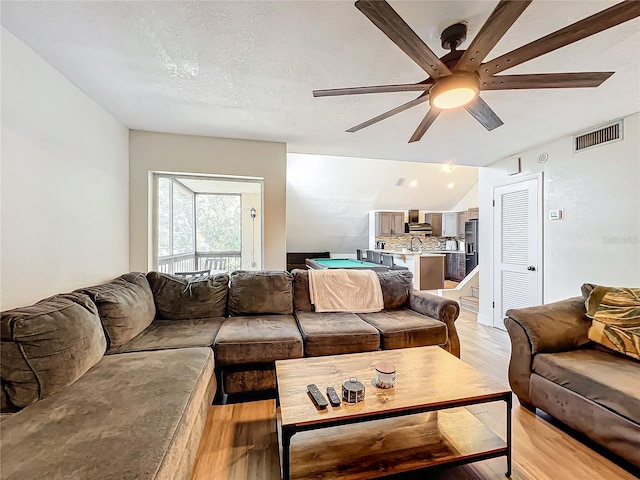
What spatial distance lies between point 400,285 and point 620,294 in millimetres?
1702

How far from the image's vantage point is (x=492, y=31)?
3.84 ft

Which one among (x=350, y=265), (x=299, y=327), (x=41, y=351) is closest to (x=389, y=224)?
(x=350, y=265)

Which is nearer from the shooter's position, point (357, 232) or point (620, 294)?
point (620, 294)

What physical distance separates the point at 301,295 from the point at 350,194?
5.00 meters

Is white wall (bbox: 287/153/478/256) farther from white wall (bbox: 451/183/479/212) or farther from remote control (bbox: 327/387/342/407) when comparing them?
remote control (bbox: 327/387/342/407)

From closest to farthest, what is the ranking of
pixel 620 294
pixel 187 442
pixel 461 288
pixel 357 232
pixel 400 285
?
pixel 187 442 → pixel 620 294 → pixel 400 285 → pixel 461 288 → pixel 357 232

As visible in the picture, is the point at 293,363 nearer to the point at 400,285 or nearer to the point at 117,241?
the point at 400,285

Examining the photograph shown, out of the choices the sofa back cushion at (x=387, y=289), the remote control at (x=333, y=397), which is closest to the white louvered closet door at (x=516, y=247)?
the sofa back cushion at (x=387, y=289)

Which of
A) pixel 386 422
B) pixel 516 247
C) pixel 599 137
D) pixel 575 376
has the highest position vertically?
pixel 599 137

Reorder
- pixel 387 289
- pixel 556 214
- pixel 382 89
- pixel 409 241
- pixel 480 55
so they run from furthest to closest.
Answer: pixel 409 241 < pixel 556 214 < pixel 387 289 < pixel 382 89 < pixel 480 55

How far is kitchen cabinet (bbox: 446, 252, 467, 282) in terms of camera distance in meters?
7.65

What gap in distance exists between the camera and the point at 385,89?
1.60m

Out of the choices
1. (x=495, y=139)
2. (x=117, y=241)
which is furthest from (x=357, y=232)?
(x=117, y=241)

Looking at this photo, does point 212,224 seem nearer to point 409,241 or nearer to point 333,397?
point 333,397
